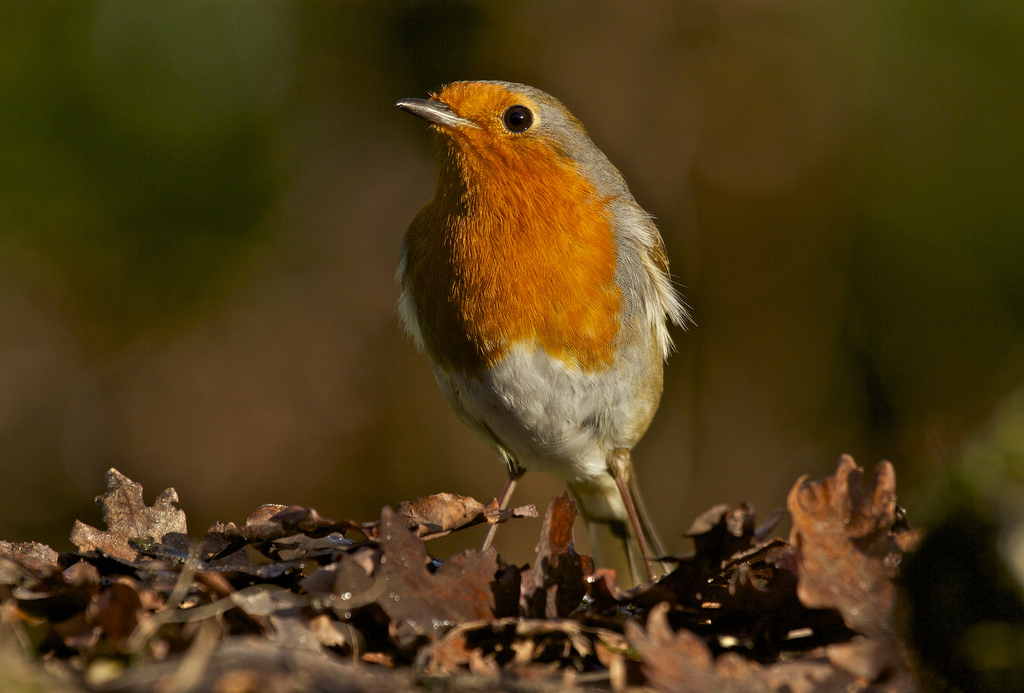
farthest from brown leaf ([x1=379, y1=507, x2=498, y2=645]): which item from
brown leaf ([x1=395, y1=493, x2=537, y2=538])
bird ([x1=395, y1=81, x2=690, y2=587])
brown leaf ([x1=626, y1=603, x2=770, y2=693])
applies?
bird ([x1=395, y1=81, x2=690, y2=587])

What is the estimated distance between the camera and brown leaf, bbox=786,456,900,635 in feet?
4.82

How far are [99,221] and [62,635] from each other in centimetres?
424

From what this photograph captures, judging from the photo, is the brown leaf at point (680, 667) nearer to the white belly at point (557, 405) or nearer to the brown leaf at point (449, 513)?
the brown leaf at point (449, 513)

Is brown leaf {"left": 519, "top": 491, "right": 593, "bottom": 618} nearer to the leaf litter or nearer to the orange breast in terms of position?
the leaf litter

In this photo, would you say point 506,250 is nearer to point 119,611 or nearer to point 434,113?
point 434,113

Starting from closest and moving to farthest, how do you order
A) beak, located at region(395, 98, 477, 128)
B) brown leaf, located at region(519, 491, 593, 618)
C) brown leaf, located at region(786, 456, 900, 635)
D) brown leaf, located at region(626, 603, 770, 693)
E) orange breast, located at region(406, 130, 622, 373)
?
brown leaf, located at region(626, 603, 770, 693) < brown leaf, located at region(786, 456, 900, 635) < brown leaf, located at region(519, 491, 593, 618) < orange breast, located at region(406, 130, 622, 373) < beak, located at region(395, 98, 477, 128)

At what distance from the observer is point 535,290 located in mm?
2902

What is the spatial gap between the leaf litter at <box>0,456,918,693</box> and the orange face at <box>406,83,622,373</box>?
109cm

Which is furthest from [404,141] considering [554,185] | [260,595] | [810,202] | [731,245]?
[260,595]

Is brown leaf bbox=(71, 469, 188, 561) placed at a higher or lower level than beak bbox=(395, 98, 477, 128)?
lower

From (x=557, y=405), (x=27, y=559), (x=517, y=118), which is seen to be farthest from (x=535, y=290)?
(x=27, y=559)

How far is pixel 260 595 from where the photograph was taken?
1571 millimetres

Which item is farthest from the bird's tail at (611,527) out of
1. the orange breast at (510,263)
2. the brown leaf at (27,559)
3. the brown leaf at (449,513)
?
the brown leaf at (27,559)

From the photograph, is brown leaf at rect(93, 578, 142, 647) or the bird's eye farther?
the bird's eye
